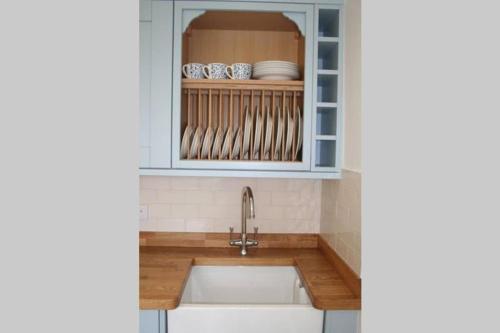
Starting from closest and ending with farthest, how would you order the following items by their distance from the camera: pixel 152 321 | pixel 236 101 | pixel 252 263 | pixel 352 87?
1. pixel 152 321
2. pixel 352 87
3. pixel 252 263
4. pixel 236 101

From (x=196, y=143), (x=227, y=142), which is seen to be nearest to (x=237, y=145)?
(x=227, y=142)

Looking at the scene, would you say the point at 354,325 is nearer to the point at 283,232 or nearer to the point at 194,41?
the point at 283,232

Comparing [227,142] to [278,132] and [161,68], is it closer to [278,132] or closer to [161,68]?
[278,132]

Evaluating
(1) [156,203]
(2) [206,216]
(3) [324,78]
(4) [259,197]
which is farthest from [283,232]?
(3) [324,78]

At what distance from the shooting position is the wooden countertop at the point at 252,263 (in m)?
1.15

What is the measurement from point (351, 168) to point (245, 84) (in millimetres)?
536

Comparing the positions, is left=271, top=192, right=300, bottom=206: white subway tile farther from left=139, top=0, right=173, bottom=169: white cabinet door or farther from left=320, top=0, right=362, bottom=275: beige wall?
left=139, top=0, right=173, bottom=169: white cabinet door

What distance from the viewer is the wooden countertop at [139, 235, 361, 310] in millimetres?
1152

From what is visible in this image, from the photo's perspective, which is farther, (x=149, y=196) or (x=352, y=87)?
(x=149, y=196)

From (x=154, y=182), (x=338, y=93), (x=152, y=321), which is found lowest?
(x=152, y=321)

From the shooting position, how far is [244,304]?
1.20 m

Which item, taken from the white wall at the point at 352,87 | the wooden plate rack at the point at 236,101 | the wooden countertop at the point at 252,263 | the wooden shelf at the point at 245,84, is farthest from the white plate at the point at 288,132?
the wooden countertop at the point at 252,263

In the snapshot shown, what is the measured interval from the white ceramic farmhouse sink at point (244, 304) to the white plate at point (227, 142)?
491mm

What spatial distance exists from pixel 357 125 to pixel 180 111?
0.69m
